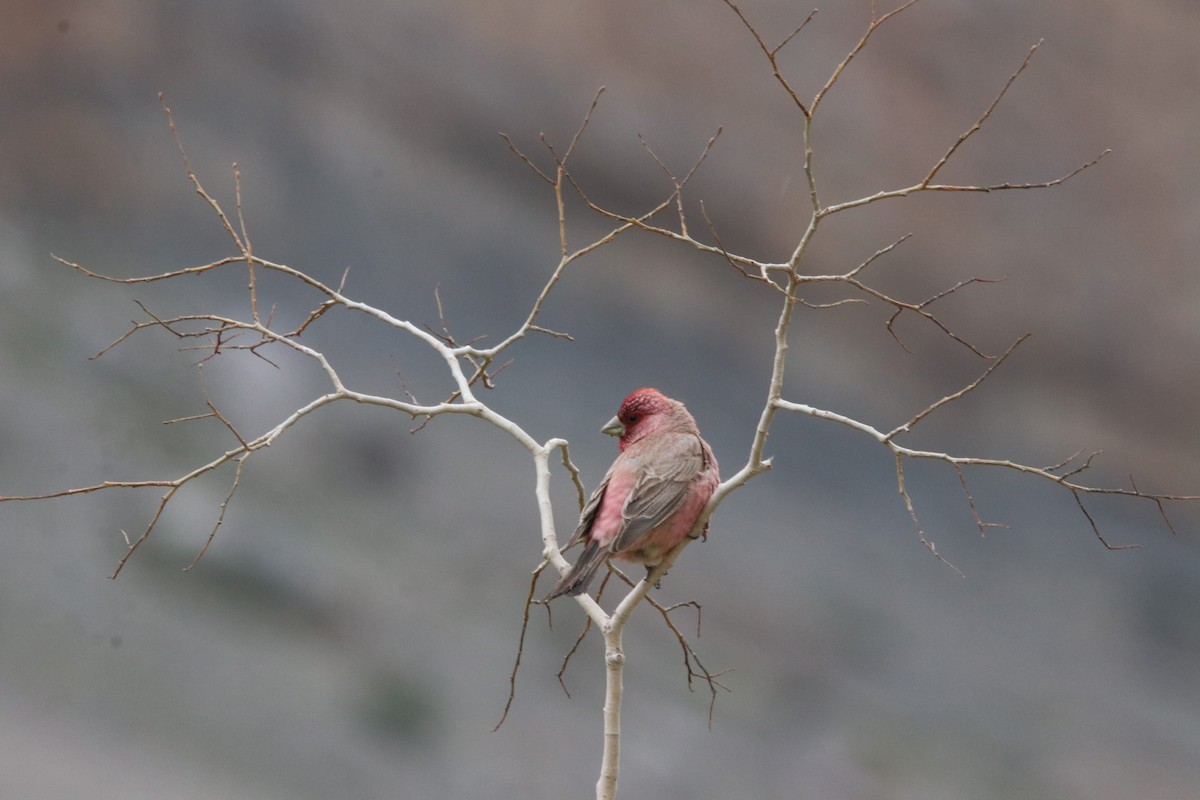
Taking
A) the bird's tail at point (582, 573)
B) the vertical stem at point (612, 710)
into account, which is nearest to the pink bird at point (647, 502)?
the bird's tail at point (582, 573)

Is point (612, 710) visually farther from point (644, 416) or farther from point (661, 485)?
point (644, 416)

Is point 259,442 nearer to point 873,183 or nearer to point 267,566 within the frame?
point 267,566

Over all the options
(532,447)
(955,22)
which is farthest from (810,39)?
(532,447)

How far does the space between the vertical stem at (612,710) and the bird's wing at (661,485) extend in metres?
0.23

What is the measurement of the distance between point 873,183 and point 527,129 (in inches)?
78.1

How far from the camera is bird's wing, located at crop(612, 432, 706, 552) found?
108 inches

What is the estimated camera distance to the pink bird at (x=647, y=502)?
9.00 feet

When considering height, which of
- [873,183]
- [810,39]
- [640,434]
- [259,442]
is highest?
[810,39]

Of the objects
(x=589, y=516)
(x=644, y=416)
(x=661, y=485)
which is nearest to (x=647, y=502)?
(x=661, y=485)

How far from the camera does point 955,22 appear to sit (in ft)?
21.9

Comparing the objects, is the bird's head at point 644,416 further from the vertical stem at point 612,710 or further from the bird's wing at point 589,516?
the vertical stem at point 612,710

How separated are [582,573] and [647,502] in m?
0.24

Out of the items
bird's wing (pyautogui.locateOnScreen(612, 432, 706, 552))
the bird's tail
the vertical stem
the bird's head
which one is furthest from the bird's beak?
the vertical stem

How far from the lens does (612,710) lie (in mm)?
2619
